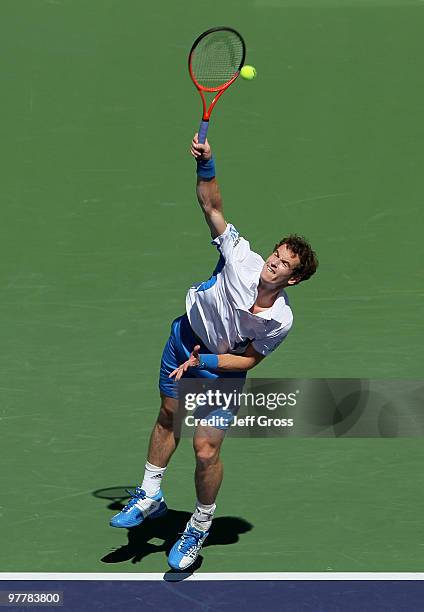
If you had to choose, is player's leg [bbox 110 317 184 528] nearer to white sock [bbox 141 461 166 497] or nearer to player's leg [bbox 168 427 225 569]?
white sock [bbox 141 461 166 497]

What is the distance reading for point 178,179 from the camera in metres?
14.7

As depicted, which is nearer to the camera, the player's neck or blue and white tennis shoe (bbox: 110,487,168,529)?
the player's neck

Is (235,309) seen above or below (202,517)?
above

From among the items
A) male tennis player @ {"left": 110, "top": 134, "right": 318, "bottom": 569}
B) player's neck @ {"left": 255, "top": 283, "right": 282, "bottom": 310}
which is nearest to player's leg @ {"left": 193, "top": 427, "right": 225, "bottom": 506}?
male tennis player @ {"left": 110, "top": 134, "right": 318, "bottom": 569}

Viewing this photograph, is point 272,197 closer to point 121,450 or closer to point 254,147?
point 254,147

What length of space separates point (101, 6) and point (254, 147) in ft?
6.71

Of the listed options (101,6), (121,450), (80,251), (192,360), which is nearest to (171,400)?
(192,360)

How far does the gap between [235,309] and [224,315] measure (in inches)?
3.8

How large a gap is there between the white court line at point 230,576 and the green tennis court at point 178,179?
274 cm

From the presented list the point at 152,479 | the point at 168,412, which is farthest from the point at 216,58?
the point at 152,479

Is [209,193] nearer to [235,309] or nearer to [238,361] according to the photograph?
[235,309]

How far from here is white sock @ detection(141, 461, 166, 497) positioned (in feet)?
32.3

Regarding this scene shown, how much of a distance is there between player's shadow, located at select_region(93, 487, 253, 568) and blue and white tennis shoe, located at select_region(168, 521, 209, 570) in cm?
8

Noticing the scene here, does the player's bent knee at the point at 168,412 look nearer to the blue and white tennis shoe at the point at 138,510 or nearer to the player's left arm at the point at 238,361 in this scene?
the blue and white tennis shoe at the point at 138,510
